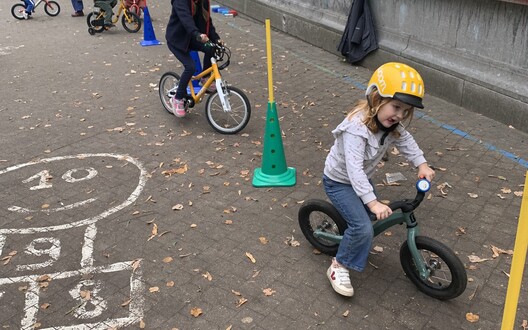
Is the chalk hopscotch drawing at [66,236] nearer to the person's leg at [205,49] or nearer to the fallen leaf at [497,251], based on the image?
the person's leg at [205,49]

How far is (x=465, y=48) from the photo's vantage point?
7473 millimetres

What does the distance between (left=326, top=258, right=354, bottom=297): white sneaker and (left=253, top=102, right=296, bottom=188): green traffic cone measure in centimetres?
170

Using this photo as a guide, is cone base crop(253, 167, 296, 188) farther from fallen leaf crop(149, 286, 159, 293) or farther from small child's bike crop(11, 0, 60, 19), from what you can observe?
small child's bike crop(11, 0, 60, 19)

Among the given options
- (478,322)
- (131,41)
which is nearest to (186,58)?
(478,322)

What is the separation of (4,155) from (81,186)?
1580 mm

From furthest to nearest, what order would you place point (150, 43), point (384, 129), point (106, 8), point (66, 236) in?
point (106, 8), point (150, 43), point (66, 236), point (384, 129)

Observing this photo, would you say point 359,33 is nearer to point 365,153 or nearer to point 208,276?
point 365,153

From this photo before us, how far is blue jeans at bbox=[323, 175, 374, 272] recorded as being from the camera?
3.79 m

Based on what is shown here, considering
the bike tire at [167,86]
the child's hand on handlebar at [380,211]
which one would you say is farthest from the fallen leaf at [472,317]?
the bike tire at [167,86]

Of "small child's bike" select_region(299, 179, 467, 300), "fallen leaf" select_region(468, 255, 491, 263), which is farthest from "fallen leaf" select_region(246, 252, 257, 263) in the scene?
"fallen leaf" select_region(468, 255, 491, 263)

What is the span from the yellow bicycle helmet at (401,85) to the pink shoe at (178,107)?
A: 164 inches

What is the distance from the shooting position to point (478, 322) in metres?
3.67

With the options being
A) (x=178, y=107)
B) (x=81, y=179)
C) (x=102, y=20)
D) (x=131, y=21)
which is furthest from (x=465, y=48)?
(x=102, y=20)

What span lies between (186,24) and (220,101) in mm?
1067
